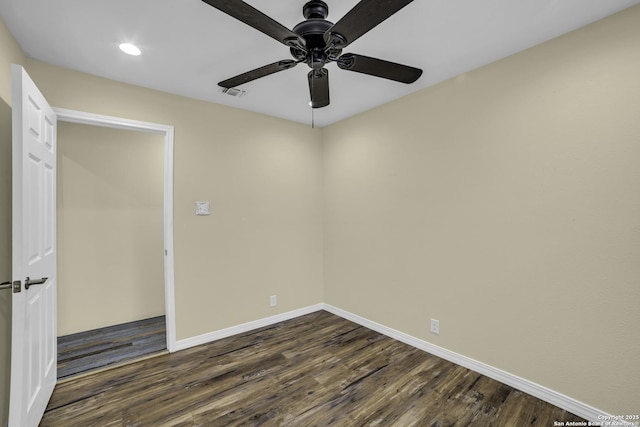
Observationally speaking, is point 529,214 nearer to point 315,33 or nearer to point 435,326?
point 435,326

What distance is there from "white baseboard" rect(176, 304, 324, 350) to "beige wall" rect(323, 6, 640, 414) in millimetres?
1105

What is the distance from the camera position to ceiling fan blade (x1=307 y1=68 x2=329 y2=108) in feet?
5.78

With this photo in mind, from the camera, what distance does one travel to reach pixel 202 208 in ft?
9.54

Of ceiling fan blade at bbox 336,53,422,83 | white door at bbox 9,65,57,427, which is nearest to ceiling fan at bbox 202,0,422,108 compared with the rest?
ceiling fan blade at bbox 336,53,422,83

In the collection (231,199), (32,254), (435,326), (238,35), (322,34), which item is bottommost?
(435,326)

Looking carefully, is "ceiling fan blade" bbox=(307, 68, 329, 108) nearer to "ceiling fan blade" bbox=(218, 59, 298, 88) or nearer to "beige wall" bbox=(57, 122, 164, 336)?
"ceiling fan blade" bbox=(218, 59, 298, 88)

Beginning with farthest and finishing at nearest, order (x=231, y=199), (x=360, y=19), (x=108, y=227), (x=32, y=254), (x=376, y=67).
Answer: (x=108, y=227) → (x=231, y=199) → (x=376, y=67) → (x=32, y=254) → (x=360, y=19)

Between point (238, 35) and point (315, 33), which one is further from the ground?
point (238, 35)

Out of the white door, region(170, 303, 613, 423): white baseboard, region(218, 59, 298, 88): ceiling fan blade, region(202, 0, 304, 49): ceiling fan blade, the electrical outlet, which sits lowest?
region(170, 303, 613, 423): white baseboard

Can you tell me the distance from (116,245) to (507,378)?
13.8 ft

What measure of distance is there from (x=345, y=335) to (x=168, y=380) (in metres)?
1.70

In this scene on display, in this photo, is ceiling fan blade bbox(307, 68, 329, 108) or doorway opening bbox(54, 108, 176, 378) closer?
ceiling fan blade bbox(307, 68, 329, 108)

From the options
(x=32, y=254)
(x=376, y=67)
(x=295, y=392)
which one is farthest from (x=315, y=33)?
(x=295, y=392)

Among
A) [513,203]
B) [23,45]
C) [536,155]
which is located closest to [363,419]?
[513,203]
